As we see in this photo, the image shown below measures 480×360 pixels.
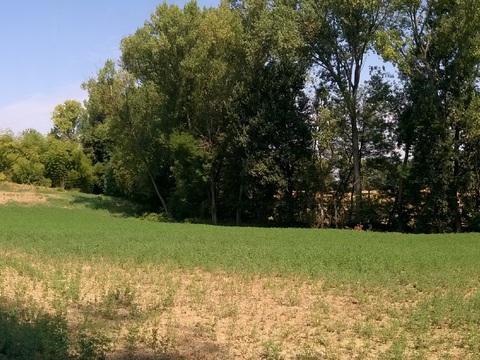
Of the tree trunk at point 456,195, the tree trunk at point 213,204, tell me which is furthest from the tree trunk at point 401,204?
the tree trunk at point 213,204

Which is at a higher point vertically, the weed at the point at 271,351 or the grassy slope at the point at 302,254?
the grassy slope at the point at 302,254

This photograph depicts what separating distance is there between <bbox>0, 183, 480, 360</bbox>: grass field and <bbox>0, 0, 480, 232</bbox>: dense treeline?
15417 millimetres

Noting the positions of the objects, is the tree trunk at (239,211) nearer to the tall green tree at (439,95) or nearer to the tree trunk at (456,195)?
the tall green tree at (439,95)

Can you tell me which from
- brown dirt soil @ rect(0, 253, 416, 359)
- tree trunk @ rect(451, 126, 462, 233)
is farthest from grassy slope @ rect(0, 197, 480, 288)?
tree trunk @ rect(451, 126, 462, 233)

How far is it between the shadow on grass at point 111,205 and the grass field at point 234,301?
27.4 metres

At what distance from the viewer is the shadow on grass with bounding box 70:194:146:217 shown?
47759 millimetres

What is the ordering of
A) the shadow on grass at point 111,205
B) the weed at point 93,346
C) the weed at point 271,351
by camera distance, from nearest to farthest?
the weed at point 93,346, the weed at point 271,351, the shadow on grass at point 111,205

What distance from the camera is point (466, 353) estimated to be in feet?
26.7

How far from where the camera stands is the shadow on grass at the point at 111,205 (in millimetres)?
47759

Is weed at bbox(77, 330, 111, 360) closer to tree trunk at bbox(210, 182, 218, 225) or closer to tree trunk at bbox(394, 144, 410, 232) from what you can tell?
tree trunk at bbox(394, 144, 410, 232)

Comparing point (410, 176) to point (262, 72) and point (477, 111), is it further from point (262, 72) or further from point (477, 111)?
point (262, 72)

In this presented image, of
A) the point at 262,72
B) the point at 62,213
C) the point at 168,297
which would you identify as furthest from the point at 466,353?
the point at 62,213

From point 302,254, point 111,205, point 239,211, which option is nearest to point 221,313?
point 302,254

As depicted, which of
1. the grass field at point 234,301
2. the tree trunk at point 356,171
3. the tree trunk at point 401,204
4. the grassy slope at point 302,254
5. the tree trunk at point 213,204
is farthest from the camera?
the tree trunk at point 213,204
